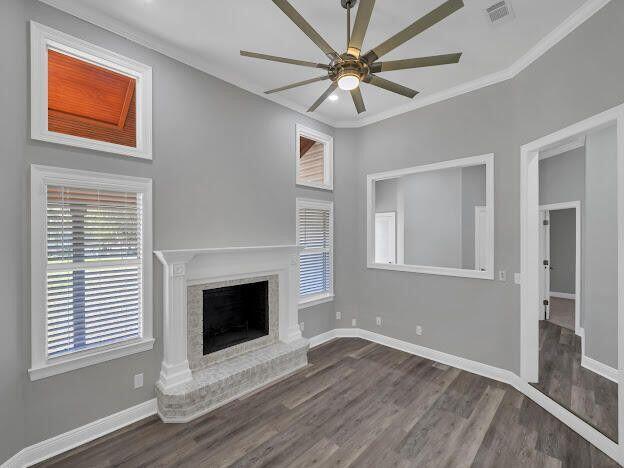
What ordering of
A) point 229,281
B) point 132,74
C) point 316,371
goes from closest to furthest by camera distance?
point 132,74 → point 229,281 → point 316,371

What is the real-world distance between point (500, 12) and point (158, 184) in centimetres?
338

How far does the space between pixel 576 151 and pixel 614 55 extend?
380cm

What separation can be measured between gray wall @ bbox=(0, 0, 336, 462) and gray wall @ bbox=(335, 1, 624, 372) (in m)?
0.99

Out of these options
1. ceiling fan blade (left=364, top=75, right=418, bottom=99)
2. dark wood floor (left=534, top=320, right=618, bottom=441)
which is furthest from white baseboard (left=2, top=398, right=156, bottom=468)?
dark wood floor (left=534, top=320, right=618, bottom=441)

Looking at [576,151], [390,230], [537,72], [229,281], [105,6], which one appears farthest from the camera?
[390,230]

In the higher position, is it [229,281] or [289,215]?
[289,215]

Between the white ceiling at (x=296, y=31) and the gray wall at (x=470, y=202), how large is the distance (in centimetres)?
234

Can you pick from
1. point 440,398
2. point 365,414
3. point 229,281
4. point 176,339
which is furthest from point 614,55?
point 176,339

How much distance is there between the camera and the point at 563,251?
7719mm

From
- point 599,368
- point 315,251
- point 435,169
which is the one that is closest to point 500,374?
point 599,368

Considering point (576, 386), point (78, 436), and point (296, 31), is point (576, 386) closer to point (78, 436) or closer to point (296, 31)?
point (296, 31)

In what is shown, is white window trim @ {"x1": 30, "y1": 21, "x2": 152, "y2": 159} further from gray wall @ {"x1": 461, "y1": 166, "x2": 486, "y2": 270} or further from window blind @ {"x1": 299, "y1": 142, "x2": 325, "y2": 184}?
gray wall @ {"x1": 461, "y1": 166, "x2": 486, "y2": 270}

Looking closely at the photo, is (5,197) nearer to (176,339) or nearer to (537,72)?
(176,339)

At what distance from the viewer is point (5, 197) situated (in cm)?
205
